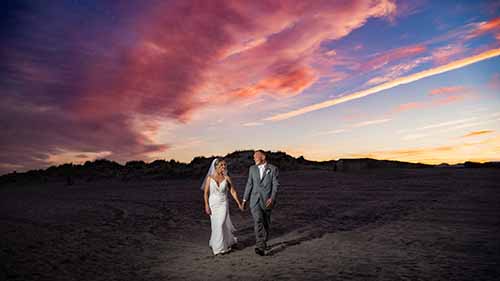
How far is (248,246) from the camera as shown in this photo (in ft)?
33.8

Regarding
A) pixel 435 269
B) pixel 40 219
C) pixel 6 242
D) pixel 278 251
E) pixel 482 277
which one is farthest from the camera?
pixel 40 219

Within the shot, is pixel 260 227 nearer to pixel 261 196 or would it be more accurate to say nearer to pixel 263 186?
pixel 261 196

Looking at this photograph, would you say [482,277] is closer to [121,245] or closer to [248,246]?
[248,246]

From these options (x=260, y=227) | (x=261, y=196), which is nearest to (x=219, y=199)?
(x=261, y=196)

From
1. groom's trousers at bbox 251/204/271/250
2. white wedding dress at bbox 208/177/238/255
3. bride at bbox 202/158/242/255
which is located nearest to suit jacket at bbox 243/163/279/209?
groom's trousers at bbox 251/204/271/250

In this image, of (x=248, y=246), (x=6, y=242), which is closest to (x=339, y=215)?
(x=248, y=246)

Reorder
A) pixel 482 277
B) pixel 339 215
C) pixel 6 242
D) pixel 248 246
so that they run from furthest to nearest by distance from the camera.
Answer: pixel 339 215, pixel 6 242, pixel 248 246, pixel 482 277

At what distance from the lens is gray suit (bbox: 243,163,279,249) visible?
8969mm

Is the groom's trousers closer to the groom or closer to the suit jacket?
the groom

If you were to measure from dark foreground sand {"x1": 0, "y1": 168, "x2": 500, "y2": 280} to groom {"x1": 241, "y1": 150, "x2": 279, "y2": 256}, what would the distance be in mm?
514

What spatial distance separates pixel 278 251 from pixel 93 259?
15.0 feet

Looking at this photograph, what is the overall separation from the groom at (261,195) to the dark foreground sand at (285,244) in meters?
0.51

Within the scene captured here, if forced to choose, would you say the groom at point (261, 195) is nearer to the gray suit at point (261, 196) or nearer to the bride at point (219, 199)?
the gray suit at point (261, 196)

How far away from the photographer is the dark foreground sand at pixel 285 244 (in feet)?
25.3
